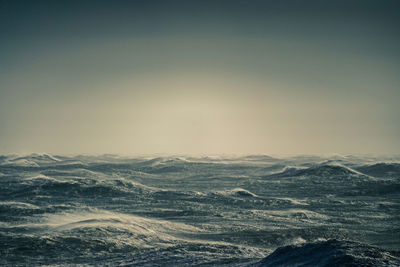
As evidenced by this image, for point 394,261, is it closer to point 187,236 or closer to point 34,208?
point 187,236

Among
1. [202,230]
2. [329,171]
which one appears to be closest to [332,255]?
[202,230]

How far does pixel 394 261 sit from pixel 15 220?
1800 cm

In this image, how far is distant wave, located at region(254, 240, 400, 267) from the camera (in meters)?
6.67

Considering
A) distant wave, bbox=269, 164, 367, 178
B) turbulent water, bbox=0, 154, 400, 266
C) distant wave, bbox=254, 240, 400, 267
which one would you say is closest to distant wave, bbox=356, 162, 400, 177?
distant wave, bbox=269, 164, 367, 178

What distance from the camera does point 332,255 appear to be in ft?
23.9

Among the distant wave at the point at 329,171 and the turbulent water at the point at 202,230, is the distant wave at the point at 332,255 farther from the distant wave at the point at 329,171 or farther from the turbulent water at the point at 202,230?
the distant wave at the point at 329,171

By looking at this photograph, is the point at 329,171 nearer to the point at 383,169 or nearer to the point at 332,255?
the point at 383,169

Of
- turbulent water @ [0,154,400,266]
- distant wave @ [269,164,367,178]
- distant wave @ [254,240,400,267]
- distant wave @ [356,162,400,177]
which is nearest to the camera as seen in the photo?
distant wave @ [254,240,400,267]

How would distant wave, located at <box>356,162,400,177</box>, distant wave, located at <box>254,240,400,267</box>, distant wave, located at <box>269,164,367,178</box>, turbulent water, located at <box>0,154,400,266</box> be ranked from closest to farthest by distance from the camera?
distant wave, located at <box>254,240,400,267</box>, turbulent water, located at <box>0,154,400,266</box>, distant wave, located at <box>269,164,367,178</box>, distant wave, located at <box>356,162,400,177</box>

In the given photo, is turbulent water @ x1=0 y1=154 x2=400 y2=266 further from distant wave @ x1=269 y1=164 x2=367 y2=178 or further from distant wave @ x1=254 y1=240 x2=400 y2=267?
distant wave @ x1=269 y1=164 x2=367 y2=178

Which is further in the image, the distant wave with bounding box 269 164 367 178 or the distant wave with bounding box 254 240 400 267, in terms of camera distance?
the distant wave with bounding box 269 164 367 178

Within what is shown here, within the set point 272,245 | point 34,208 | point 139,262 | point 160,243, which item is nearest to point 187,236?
point 160,243

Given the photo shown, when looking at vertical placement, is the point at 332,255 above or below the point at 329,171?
above

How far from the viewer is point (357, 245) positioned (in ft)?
25.4
